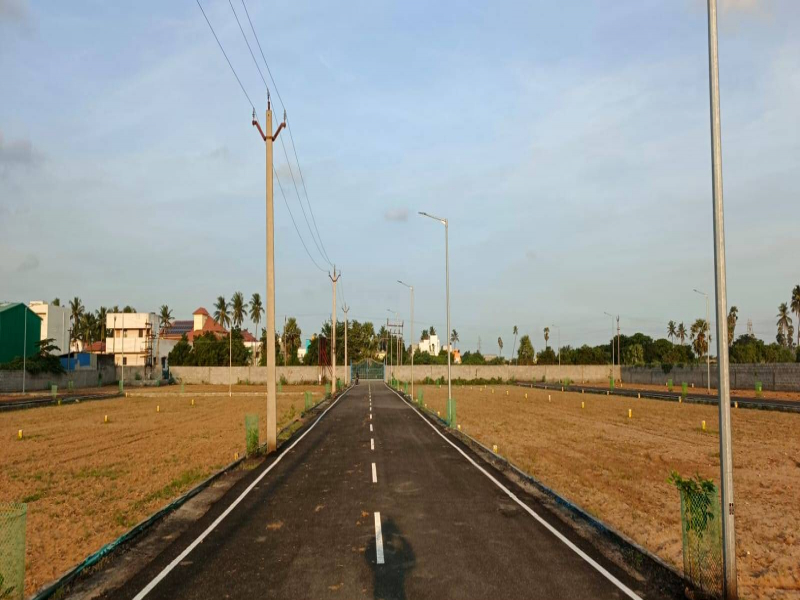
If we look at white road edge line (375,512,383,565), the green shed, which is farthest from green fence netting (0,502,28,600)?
the green shed

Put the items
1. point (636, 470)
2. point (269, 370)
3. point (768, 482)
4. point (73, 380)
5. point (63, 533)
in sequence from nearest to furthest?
point (63, 533), point (768, 482), point (636, 470), point (269, 370), point (73, 380)

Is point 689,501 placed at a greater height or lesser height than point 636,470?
greater

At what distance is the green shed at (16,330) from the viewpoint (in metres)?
81.4

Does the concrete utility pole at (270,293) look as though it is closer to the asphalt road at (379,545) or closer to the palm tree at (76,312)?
the asphalt road at (379,545)

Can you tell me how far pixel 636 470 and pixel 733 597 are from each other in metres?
12.5

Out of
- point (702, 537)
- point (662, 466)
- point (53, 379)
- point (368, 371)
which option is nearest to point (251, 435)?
point (662, 466)

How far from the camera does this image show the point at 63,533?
488 inches

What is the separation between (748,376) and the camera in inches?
2670

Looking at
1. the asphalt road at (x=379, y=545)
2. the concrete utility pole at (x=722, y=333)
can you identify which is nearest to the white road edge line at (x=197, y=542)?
the asphalt road at (x=379, y=545)

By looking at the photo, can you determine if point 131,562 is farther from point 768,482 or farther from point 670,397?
point 670,397

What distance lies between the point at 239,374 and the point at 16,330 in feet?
102

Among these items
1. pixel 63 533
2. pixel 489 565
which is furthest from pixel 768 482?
pixel 63 533

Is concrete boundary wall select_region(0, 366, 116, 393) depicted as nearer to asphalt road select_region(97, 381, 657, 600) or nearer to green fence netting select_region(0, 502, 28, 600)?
Answer: asphalt road select_region(97, 381, 657, 600)

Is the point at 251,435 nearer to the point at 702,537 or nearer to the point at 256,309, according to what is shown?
the point at 702,537
